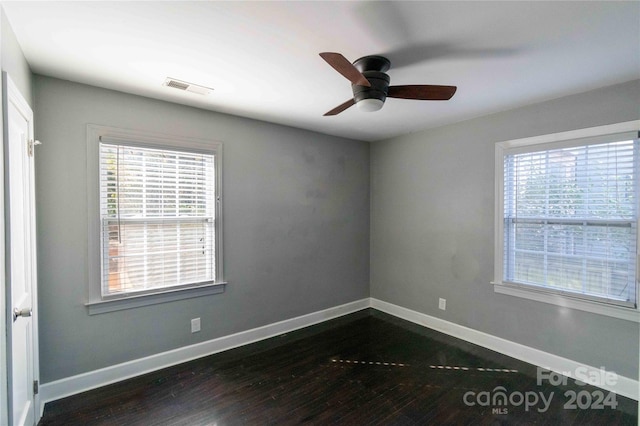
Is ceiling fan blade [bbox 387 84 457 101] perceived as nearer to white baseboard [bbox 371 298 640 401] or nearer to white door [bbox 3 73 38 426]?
white door [bbox 3 73 38 426]

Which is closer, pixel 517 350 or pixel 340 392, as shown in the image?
pixel 340 392

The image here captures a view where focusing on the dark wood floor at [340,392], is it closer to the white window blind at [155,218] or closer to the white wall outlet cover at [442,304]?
the white wall outlet cover at [442,304]

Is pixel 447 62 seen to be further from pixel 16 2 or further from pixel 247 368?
pixel 247 368

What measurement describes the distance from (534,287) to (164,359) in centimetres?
356

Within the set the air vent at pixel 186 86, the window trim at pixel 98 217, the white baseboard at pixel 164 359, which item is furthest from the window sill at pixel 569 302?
the air vent at pixel 186 86

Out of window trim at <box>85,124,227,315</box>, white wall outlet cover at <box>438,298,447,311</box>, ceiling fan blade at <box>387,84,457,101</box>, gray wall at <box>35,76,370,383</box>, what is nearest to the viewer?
ceiling fan blade at <box>387,84,457,101</box>

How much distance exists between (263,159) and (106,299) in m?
1.98

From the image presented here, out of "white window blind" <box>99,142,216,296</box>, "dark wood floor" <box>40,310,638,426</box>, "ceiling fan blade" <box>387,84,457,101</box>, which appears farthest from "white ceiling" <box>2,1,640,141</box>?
"dark wood floor" <box>40,310,638,426</box>

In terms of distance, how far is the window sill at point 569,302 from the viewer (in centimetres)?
238

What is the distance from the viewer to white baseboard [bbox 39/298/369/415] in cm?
234

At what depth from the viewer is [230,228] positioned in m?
3.21

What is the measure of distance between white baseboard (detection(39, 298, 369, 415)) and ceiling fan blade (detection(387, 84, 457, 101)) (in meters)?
2.81

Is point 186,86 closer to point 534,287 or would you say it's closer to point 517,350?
point 534,287

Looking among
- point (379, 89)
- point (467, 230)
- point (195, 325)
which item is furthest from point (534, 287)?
point (195, 325)
